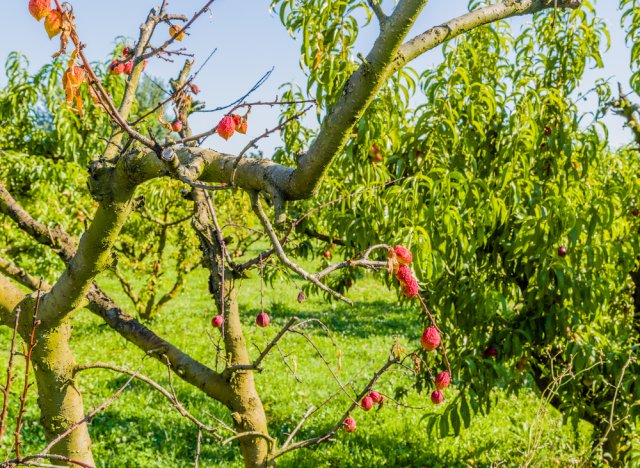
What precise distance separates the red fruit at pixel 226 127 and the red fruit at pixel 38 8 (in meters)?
0.43

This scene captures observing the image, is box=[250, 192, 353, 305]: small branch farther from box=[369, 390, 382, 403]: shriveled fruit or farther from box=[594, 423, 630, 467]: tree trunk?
box=[594, 423, 630, 467]: tree trunk

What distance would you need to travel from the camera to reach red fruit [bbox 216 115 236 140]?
1331mm

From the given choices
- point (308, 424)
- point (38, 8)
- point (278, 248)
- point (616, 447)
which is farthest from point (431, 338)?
point (308, 424)

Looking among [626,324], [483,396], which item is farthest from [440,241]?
[626,324]

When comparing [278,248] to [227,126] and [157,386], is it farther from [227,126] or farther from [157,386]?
[157,386]

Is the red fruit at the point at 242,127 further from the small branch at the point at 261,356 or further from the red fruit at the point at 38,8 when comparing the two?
the small branch at the point at 261,356

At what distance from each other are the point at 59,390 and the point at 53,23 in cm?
135

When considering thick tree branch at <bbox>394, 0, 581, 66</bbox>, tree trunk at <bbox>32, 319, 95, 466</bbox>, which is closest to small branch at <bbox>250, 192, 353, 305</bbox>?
thick tree branch at <bbox>394, 0, 581, 66</bbox>

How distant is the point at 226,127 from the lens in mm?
1337

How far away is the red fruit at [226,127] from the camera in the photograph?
4.37 feet

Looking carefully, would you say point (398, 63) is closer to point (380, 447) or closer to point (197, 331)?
point (380, 447)

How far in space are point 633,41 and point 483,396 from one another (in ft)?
6.97

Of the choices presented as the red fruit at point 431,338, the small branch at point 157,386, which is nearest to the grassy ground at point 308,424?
the small branch at point 157,386

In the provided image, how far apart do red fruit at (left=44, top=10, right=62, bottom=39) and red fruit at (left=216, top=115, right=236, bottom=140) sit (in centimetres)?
40
